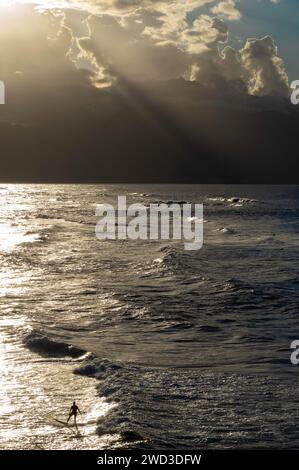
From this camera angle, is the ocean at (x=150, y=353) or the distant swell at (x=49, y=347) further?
the distant swell at (x=49, y=347)

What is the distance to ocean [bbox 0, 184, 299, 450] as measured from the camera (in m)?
19.2

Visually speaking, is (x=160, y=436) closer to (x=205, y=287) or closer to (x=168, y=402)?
(x=168, y=402)

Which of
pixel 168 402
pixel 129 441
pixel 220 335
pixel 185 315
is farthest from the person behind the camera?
pixel 185 315

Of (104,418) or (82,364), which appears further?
(82,364)

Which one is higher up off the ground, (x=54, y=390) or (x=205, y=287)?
(x=205, y=287)

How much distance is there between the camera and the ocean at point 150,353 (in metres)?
19.2

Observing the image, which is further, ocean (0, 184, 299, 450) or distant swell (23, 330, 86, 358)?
distant swell (23, 330, 86, 358)

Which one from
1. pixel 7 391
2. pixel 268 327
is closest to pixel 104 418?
pixel 7 391

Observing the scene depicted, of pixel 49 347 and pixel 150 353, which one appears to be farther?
pixel 49 347

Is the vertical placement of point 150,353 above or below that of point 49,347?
below

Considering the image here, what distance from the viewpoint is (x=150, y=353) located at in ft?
88.4
